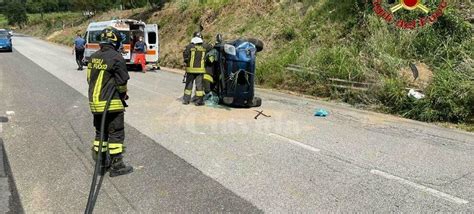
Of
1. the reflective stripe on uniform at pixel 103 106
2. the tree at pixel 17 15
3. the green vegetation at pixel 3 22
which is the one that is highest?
the reflective stripe on uniform at pixel 103 106

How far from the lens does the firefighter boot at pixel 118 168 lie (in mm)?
5566

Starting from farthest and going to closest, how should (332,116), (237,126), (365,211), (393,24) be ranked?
1. (393,24)
2. (332,116)
3. (237,126)
4. (365,211)

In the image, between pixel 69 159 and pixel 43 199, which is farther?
pixel 69 159

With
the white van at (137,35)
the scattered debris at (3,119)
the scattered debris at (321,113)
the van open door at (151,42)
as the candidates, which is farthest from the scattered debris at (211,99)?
the van open door at (151,42)

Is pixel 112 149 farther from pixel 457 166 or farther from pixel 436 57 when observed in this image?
pixel 436 57

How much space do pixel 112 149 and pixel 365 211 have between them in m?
3.05

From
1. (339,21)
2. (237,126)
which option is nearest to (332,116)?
(237,126)

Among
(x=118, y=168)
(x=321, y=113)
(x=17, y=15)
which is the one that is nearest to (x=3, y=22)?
(x=17, y=15)

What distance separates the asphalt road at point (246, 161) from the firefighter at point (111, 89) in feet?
1.22

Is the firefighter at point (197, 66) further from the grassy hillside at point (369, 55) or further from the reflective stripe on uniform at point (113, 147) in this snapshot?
the reflective stripe on uniform at point (113, 147)

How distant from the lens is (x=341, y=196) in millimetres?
4871

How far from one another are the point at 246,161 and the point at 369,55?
320 inches

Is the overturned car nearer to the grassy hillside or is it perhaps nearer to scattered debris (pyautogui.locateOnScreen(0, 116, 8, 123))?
the grassy hillside

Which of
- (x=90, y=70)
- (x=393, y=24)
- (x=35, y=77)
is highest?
(x=393, y=24)
